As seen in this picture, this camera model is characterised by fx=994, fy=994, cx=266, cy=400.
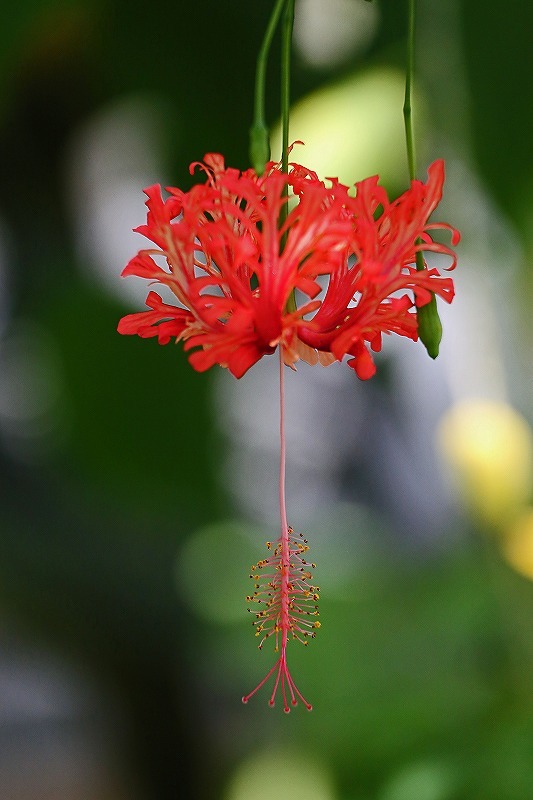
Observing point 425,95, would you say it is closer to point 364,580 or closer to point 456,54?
point 456,54

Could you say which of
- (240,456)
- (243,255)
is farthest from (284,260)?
(240,456)

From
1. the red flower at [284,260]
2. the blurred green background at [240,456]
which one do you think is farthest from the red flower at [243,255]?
the blurred green background at [240,456]

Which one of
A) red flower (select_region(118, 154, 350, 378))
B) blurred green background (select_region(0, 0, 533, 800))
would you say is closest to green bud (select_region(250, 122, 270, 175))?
red flower (select_region(118, 154, 350, 378))

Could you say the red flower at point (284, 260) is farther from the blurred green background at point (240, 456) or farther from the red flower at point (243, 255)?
the blurred green background at point (240, 456)

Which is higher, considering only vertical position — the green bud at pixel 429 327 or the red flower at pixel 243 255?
the red flower at pixel 243 255

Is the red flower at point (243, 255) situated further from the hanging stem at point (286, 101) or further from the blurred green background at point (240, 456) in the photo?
the blurred green background at point (240, 456)

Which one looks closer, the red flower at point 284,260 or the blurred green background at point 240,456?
the red flower at point 284,260
